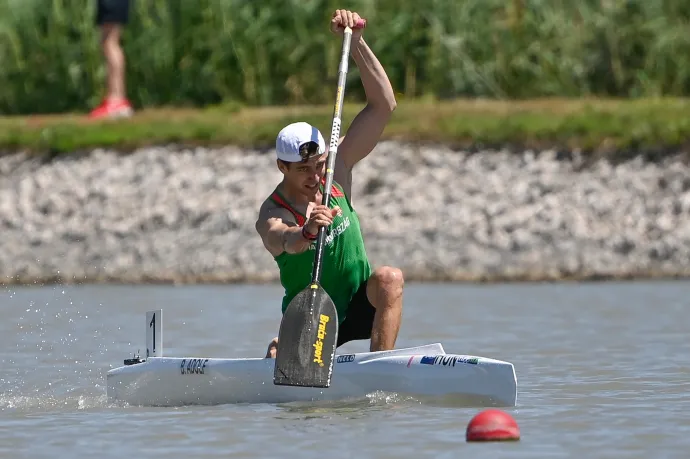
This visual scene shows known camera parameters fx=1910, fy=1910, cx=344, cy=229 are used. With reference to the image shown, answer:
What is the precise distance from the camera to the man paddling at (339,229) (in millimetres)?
9898

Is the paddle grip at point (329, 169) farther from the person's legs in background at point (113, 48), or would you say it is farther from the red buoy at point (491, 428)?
the person's legs in background at point (113, 48)

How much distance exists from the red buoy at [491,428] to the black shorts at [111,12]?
41.0 feet

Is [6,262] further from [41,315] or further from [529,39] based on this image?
[529,39]

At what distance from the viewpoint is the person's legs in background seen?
20156 mm

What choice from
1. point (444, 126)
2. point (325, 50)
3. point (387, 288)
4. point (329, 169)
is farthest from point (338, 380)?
point (325, 50)

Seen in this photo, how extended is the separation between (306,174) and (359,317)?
84 centimetres

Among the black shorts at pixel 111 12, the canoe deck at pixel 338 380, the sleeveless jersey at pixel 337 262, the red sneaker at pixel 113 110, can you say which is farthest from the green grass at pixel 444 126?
the canoe deck at pixel 338 380

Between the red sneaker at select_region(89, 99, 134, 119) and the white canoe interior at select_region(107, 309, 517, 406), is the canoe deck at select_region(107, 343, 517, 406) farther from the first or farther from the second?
the red sneaker at select_region(89, 99, 134, 119)

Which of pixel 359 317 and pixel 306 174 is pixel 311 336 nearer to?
pixel 359 317

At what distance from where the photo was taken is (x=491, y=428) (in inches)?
330

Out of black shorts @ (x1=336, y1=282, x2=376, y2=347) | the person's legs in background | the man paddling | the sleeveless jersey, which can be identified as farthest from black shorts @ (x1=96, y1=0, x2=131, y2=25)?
black shorts @ (x1=336, y1=282, x2=376, y2=347)

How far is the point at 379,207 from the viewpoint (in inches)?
→ 718

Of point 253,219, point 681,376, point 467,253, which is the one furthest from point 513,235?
point 681,376

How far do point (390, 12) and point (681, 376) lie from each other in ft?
36.3
